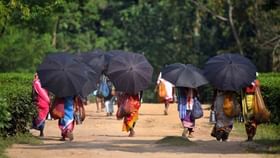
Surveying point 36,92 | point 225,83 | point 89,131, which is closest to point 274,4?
point 225,83

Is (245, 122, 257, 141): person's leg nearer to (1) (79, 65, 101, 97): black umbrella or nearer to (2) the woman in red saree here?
(2) the woman in red saree

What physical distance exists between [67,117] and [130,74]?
1.99m

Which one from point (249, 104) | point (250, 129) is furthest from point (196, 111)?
point (249, 104)

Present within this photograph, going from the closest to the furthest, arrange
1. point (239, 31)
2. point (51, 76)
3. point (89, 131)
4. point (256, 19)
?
point (51, 76), point (89, 131), point (256, 19), point (239, 31)

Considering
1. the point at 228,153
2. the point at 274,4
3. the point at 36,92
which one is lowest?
the point at 228,153

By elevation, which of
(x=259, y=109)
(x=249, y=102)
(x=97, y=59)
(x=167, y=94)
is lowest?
(x=259, y=109)

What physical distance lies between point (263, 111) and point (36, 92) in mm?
→ 5040

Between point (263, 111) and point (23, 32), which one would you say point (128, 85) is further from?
point (23, 32)

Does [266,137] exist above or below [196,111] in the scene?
below

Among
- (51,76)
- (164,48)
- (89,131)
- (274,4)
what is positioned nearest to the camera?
(274,4)

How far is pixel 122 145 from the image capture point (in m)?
14.4

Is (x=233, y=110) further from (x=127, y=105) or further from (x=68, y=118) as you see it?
(x=68, y=118)

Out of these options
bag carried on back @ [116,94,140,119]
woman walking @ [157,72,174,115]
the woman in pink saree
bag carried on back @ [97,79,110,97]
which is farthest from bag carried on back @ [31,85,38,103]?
woman walking @ [157,72,174,115]

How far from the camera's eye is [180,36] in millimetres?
50500
